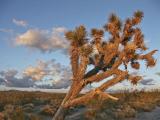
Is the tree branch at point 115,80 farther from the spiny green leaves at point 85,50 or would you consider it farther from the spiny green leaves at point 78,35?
the spiny green leaves at point 78,35

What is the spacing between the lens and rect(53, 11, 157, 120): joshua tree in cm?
1298

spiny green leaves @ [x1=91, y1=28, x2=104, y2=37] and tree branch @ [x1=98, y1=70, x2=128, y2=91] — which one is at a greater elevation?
spiny green leaves @ [x1=91, y1=28, x2=104, y2=37]

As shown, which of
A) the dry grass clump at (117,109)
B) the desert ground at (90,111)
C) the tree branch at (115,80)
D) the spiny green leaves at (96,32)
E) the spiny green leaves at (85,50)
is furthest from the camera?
the dry grass clump at (117,109)

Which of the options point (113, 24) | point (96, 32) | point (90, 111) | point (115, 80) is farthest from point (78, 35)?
point (90, 111)

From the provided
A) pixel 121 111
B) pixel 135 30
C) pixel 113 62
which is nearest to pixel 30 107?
pixel 121 111

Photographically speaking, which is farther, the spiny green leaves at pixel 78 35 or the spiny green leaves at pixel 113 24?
the spiny green leaves at pixel 113 24

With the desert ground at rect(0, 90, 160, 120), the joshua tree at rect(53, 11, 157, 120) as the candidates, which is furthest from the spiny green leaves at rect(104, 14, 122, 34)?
the desert ground at rect(0, 90, 160, 120)

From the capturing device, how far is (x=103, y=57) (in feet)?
45.8

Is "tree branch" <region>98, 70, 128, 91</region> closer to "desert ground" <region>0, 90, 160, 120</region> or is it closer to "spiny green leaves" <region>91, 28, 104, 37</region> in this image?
"spiny green leaves" <region>91, 28, 104, 37</region>

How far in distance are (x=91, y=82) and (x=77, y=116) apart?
279 cm

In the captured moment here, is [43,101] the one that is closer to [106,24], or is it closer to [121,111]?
[121,111]

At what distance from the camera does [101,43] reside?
13859 mm

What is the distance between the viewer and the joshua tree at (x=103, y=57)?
12984 mm

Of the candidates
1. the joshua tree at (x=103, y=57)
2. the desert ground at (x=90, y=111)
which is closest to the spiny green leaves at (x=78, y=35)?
the joshua tree at (x=103, y=57)
